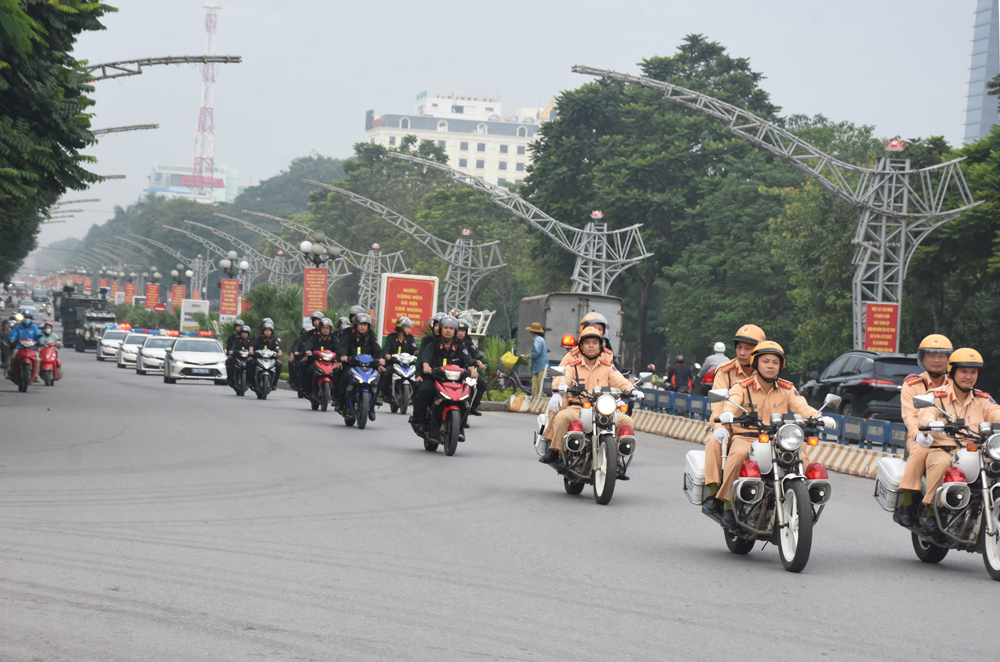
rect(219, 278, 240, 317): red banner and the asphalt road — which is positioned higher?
rect(219, 278, 240, 317): red banner

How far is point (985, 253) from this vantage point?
113 feet

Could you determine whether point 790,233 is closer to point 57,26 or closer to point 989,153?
point 989,153

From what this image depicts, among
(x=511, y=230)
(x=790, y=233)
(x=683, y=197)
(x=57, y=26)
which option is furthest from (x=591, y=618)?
(x=511, y=230)

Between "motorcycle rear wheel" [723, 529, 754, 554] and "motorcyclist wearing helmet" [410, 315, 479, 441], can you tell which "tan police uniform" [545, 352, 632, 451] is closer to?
"motorcycle rear wheel" [723, 529, 754, 554]

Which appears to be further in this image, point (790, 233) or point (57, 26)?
point (790, 233)

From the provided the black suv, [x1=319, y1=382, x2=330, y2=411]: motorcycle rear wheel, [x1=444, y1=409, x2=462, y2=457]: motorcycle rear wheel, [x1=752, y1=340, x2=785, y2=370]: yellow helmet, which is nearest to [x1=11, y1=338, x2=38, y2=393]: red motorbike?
[x1=319, y1=382, x2=330, y2=411]: motorcycle rear wheel

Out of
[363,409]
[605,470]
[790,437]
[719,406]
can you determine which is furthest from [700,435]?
[790,437]

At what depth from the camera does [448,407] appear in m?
16.5

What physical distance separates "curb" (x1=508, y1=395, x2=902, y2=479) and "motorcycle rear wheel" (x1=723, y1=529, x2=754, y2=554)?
5.13 feet

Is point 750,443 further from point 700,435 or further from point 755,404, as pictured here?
point 700,435

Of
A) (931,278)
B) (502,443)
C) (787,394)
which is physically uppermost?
(931,278)

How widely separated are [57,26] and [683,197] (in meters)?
44.1

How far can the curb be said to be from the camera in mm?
18656

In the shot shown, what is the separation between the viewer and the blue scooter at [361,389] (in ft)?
65.9
